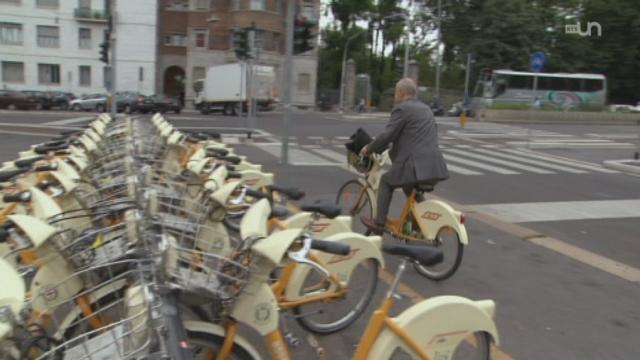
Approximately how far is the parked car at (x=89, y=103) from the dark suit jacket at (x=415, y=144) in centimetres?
3602

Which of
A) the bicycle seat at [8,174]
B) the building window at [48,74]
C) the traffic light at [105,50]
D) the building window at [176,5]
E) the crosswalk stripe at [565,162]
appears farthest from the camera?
the building window at [176,5]

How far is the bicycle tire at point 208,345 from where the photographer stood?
2580mm

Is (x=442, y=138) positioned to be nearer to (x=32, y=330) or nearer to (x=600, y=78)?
(x=32, y=330)

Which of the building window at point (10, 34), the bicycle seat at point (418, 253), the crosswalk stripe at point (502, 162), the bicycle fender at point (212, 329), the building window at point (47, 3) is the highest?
the building window at point (47, 3)

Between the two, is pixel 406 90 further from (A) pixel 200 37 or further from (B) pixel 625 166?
(A) pixel 200 37

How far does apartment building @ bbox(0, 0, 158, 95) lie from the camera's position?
4519cm

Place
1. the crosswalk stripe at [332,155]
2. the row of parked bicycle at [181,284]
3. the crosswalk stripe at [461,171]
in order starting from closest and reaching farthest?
the row of parked bicycle at [181,284], the crosswalk stripe at [461,171], the crosswalk stripe at [332,155]

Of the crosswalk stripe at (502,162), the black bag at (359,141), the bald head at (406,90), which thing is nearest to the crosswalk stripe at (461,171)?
the crosswalk stripe at (502,162)

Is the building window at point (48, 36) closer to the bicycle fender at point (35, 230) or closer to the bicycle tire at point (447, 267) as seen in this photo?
the bicycle tire at point (447, 267)

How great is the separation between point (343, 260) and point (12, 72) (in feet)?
157

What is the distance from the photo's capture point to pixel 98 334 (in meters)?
2.16

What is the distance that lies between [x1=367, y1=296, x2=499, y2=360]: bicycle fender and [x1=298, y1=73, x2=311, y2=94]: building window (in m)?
47.7

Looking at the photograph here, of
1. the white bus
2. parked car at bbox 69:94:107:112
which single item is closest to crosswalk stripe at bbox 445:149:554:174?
the white bus

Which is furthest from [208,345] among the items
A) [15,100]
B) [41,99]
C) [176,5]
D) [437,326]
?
[176,5]
